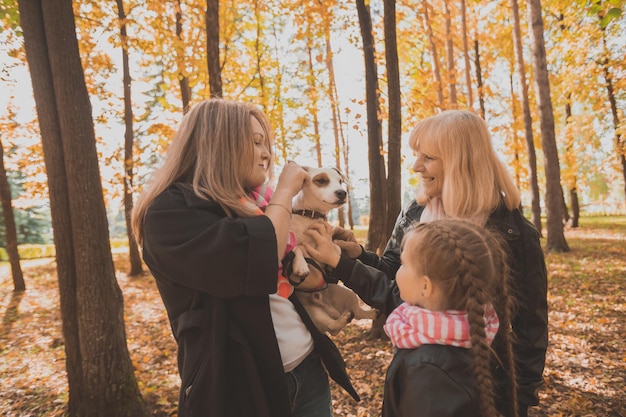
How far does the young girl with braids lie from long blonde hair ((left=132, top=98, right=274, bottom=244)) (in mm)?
748

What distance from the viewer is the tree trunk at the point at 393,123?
5207mm

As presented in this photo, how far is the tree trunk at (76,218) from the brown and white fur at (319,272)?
1.97 metres

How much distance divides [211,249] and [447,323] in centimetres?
90

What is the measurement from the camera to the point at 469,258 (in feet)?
4.60

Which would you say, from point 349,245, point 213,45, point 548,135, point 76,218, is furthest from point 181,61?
point 548,135

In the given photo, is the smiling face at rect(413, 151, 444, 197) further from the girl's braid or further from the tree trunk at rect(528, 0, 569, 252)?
the tree trunk at rect(528, 0, 569, 252)

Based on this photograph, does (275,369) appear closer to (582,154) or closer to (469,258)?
(469,258)

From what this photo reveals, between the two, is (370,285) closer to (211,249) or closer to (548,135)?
(211,249)

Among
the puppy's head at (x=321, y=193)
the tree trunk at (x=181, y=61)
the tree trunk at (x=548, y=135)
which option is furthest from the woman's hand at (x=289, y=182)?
the tree trunk at (x=548, y=135)

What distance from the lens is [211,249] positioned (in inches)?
56.0

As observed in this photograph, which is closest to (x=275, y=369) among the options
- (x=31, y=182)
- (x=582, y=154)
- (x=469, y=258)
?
(x=469, y=258)

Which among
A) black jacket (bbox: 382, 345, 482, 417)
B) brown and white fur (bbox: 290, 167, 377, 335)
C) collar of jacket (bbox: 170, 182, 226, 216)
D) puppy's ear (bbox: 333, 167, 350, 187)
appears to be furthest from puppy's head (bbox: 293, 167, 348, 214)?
black jacket (bbox: 382, 345, 482, 417)

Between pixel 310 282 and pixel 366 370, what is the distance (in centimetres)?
345

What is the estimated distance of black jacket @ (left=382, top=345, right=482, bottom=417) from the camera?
1.29 meters
